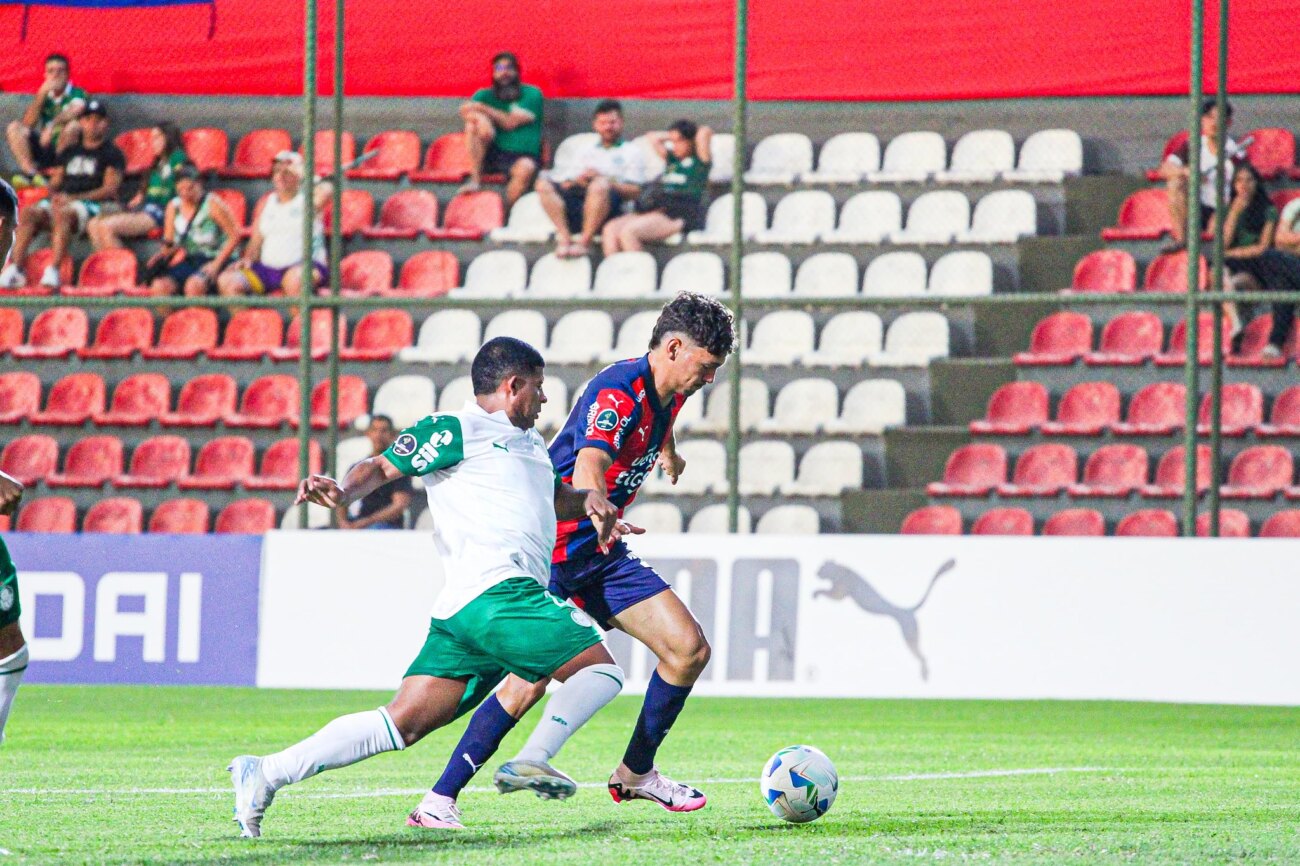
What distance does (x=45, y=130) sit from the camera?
16844 millimetres

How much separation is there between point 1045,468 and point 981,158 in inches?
134

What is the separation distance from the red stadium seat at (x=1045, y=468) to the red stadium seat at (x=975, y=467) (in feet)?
0.44

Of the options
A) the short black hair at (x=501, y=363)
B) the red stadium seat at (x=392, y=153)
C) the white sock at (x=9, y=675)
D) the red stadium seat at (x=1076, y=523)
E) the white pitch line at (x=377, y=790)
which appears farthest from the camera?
the red stadium seat at (x=392, y=153)

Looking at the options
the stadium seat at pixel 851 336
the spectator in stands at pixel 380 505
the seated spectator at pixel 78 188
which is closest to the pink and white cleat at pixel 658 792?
the spectator in stands at pixel 380 505

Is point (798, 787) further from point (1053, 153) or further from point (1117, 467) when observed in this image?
point (1053, 153)

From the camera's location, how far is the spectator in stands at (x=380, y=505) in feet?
45.6

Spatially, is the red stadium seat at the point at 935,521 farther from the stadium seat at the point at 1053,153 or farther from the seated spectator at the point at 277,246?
the seated spectator at the point at 277,246

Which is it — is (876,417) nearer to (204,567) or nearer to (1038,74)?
(1038,74)

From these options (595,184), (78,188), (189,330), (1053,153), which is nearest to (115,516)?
(189,330)

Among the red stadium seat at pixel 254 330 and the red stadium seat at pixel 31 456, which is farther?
the red stadium seat at pixel 254 330

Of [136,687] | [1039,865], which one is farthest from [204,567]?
[1039,865]

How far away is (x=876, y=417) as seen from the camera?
1566 cm

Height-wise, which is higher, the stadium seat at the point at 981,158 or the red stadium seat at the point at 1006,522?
the stadium seat at the point at 981,158

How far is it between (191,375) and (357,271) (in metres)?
1.78
